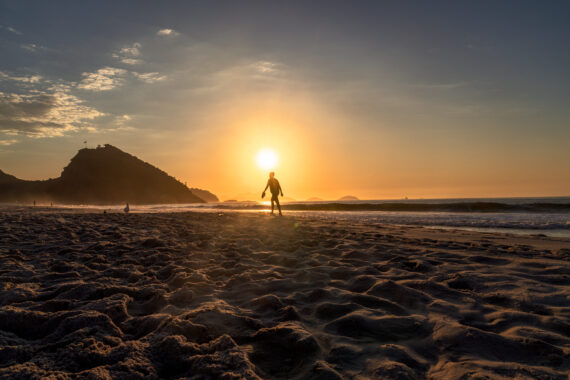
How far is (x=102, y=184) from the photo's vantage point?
9519cm

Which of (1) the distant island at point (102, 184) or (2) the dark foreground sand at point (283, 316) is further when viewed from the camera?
(1) the distant island at point (102, 184)

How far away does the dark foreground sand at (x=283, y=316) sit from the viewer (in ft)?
5.62

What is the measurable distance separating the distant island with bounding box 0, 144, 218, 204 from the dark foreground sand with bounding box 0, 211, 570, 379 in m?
103

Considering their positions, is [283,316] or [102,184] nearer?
[283,316]

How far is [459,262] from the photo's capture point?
4.52 m

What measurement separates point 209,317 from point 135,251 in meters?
3.51

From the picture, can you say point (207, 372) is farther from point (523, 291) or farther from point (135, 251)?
point (135, 251)

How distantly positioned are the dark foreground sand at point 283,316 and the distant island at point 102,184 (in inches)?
4038

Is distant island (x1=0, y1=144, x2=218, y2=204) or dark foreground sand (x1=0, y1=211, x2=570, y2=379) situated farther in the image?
distant island (x1=0, y1=144, x2=218, y2=204)

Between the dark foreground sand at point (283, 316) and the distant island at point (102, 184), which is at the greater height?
the distant island at point (102, 184)

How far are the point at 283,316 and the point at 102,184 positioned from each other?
111780 millimetres

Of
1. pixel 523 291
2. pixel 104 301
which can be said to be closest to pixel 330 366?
pixel 104 301

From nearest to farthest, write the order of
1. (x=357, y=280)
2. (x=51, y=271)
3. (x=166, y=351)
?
(x=166, y=351) → (x=357, y=280) → (x=51, y=271)

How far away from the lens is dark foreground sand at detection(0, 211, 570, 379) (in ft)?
5.62
